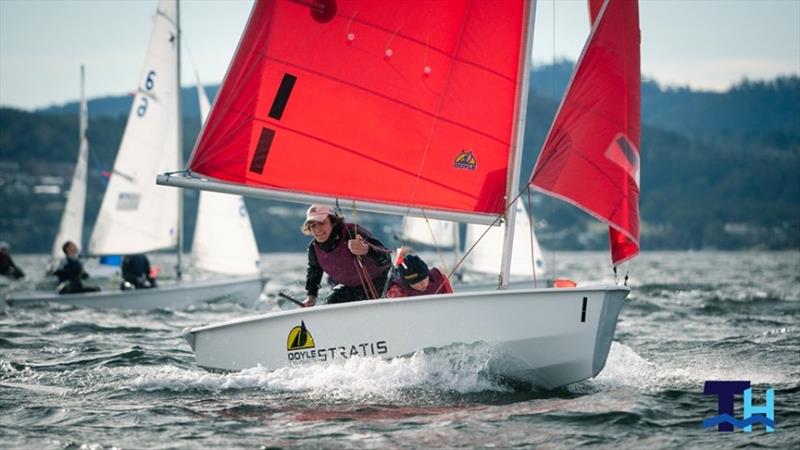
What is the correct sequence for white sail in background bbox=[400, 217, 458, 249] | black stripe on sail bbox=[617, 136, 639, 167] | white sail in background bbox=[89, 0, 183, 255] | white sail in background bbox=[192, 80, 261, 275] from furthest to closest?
A: white sail in background bbox=[400, 217, 458, 249] → white sail in background bbox=[192, 80, 261, 275] → white sail in background bbox=[89, 0, 183, 255] → black stripe on sail bbox=[617, 136, 639, 167]

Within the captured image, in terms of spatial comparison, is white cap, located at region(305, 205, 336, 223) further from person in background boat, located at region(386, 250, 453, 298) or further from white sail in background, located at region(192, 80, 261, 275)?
white sail in background, located at region(192, 80, 261, 275)

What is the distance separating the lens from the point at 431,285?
31.3 feet

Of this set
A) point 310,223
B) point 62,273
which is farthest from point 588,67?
point 62,273

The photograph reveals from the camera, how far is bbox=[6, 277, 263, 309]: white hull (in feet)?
66.3

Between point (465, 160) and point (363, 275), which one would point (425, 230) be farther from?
point (465, 160)

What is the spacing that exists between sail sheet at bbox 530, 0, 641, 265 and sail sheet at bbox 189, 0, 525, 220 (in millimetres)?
626

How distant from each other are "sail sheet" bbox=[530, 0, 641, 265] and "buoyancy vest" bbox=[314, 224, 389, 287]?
160 cm

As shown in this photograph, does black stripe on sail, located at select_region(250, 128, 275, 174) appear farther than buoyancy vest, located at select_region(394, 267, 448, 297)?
Yes

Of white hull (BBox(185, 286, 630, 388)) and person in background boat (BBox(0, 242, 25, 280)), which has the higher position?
person in background boat (BBox(0, 242, 25, 280))

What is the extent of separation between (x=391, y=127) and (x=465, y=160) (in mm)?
694

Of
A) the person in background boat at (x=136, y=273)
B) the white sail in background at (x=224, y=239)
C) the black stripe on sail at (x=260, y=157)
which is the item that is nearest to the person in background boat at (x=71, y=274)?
the person in background boat at (x=136, y=273)

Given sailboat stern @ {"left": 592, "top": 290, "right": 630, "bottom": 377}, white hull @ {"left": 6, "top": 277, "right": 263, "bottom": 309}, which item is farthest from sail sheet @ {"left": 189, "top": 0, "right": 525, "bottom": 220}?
white hull @ {"left": 6, "top": 277, "right": 263, "bottom": 309}

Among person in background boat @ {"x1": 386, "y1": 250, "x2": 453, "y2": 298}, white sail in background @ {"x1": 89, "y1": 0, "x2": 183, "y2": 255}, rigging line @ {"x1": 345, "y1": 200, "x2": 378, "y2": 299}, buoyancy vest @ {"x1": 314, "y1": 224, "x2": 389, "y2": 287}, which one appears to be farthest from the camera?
white sail in background @ {"x1": 89, "y1": 0, "x2": 183, "y2": 255}

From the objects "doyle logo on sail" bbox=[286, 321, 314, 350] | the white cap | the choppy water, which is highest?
the white cap
